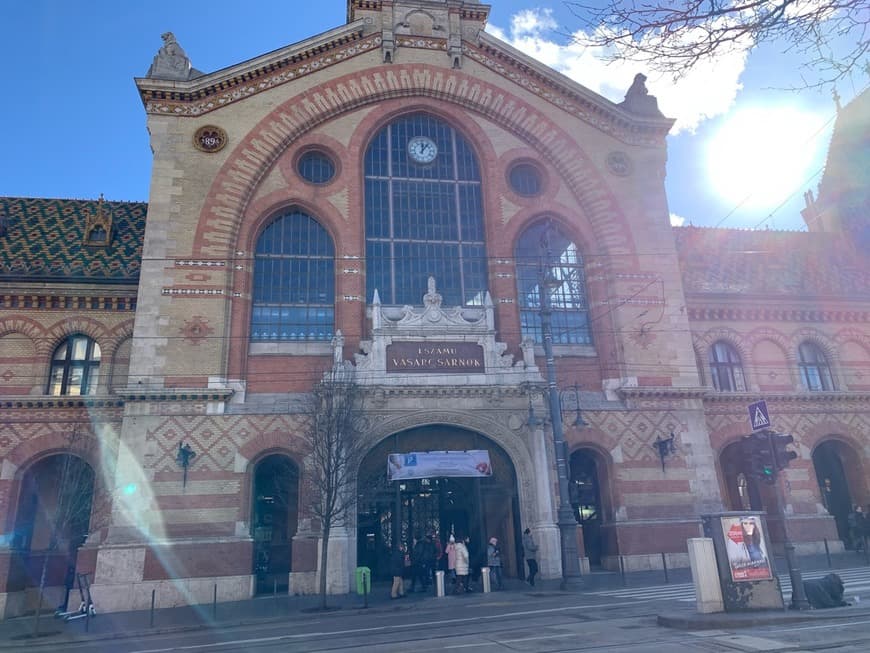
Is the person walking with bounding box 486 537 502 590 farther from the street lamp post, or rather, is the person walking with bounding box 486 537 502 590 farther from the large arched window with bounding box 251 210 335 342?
the large arched window with bounding box 251 210 335 342

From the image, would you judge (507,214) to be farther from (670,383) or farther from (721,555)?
(721,555)

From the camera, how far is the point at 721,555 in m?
12.9

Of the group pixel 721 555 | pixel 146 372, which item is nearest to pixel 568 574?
pixel 721 555

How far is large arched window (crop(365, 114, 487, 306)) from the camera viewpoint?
86.0 ft

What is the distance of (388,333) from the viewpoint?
2397cm

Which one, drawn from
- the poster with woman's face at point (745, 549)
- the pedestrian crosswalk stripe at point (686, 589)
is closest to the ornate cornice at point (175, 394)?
the pedestrian crosswalk stripe at point (686, 589)

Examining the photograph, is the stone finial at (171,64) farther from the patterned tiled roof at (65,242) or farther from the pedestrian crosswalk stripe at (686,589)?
the pedestrian crosswalk stripe at (686,589)

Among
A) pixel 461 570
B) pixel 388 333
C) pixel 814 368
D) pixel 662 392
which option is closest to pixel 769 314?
pixel 814 368

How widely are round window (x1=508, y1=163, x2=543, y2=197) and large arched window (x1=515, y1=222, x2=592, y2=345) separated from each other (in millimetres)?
1617

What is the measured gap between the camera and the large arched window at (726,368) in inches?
1141

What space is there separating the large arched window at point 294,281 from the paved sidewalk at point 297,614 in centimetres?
915

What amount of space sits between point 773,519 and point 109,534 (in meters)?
24.8

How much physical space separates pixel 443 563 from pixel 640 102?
21516 millimetres

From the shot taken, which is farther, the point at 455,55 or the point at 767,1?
the point at 455,55
